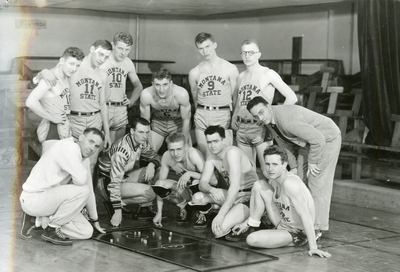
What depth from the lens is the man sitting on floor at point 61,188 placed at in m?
5.58

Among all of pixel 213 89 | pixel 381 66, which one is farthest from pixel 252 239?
pixel 381 66

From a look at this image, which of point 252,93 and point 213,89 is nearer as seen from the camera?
point 252,93

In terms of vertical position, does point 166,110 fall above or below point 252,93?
below

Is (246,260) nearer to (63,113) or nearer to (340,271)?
(340,271)

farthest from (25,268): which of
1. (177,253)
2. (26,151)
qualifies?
(26,151)

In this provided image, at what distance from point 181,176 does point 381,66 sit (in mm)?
3402

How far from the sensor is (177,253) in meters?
5.47

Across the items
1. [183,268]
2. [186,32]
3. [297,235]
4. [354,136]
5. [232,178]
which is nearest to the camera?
[183,268]

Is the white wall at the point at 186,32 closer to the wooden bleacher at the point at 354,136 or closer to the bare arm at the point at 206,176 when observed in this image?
the wooden bleacher at the point at 354,136

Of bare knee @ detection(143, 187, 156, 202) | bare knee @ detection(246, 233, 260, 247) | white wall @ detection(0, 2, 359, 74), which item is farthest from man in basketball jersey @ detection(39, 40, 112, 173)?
white wall @ detection(0, 2, 359, 74)

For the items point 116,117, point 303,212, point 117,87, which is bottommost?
point 303,212

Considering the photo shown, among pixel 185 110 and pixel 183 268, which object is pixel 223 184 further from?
pixel 183 268

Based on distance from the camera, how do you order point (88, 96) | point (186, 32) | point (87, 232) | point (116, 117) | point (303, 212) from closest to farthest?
point (303, 212), point (87, 232), point (88, 96), point (116, 117), point (186, 32)

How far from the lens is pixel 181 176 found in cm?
678
